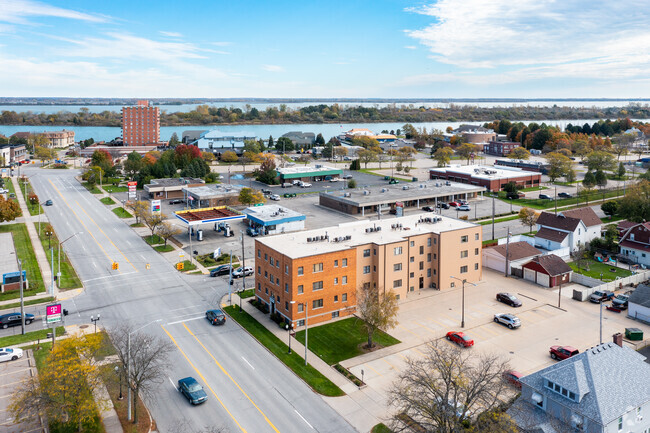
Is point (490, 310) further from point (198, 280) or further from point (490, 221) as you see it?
point (490, 221)

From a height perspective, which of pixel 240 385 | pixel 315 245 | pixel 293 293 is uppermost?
pixel 315 245

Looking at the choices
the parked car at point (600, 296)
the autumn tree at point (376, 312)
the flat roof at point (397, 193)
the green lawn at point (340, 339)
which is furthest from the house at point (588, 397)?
the flat roof at point (397, 193)

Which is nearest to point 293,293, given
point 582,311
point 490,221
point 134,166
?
point 582,311

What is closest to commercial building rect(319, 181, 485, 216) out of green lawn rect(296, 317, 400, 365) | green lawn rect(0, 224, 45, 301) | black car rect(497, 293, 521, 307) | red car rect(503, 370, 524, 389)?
black car rect(497, 293, 521, 307)

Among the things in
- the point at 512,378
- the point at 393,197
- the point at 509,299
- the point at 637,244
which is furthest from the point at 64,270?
the point at 637,244

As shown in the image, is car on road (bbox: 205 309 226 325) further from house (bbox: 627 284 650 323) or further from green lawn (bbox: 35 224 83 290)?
house (bbox: 627 284 650 323)

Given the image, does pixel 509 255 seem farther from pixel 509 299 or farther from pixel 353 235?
pixel 353 235
